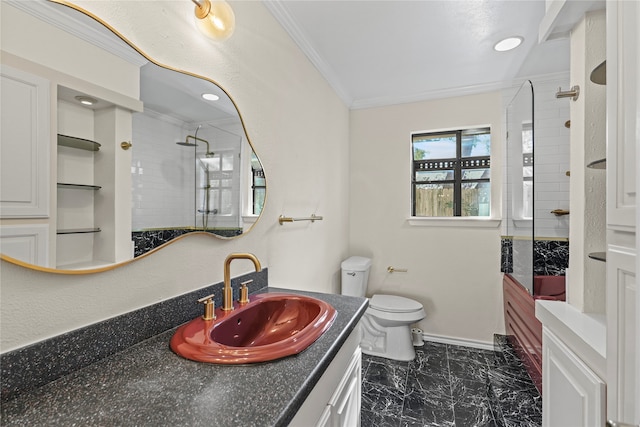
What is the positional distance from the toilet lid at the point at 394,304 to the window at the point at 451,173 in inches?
35.0

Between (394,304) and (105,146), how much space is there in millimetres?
2373

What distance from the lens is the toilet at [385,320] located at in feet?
7.93

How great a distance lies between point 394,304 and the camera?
2.55 metres

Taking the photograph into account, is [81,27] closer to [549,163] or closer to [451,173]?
[549,163]

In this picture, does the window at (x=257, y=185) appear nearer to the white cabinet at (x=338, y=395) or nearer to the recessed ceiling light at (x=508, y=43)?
the white cabinet at (x=338, y=395)

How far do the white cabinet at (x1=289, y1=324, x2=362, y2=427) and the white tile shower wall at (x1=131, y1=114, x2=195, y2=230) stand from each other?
728 millimetres

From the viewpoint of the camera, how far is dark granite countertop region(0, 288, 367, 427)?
568mm

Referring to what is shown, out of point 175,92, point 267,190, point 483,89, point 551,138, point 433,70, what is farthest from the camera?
point 483,89

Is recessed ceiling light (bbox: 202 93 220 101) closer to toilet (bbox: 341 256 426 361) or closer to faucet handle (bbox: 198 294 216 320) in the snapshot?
faucet handle (bbox: 198 294 216 320)

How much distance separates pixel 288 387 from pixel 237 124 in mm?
1089

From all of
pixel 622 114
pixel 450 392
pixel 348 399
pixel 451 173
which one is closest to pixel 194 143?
pixel 348 399

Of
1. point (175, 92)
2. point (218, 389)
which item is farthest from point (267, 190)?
point (218, 389)

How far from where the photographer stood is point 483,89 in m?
2.64

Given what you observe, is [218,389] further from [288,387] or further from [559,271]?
[559,271]
